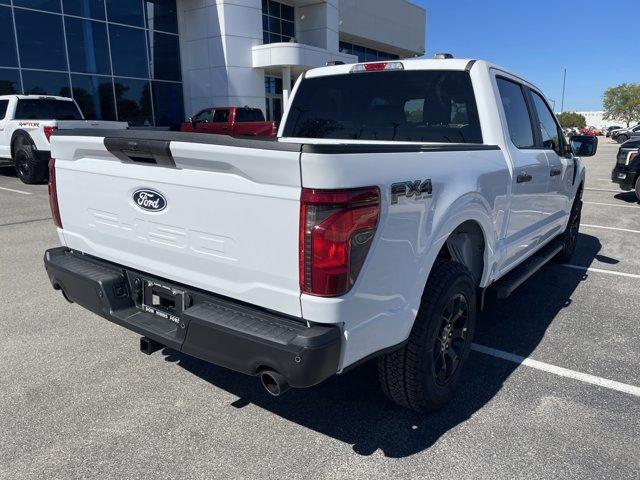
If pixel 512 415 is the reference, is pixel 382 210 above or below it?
above

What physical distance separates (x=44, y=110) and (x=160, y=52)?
10.6m

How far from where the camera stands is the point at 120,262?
2.84m

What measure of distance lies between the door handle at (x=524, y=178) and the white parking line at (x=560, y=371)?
4.12 ft

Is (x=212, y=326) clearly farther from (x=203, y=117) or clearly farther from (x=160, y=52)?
(x=160, y=52)

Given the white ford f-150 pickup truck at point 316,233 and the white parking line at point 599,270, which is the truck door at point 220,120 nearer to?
the white parking line at point 599,270

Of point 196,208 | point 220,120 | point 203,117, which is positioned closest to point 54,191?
point 196,208

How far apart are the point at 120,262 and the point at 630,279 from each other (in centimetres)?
526

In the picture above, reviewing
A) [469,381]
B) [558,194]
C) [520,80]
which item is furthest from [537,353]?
[520,80]

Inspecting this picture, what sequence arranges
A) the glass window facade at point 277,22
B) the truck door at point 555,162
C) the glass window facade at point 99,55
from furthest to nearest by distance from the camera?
1. the glass window facade at point 277,22
2. the glass window facade at point 99,55
3. the truck door at point 555,162

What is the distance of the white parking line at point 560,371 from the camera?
126 inches

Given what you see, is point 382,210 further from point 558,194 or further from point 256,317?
point 558,194

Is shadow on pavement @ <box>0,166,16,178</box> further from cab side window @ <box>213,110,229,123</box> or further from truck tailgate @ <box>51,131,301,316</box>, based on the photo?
truck tailgate @ <box>51,131,301,316</box>

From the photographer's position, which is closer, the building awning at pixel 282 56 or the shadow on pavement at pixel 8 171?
the shadow on pavement at pixel 8 171

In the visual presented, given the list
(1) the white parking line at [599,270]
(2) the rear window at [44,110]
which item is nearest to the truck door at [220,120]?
(2) the rear window at [44,110]
